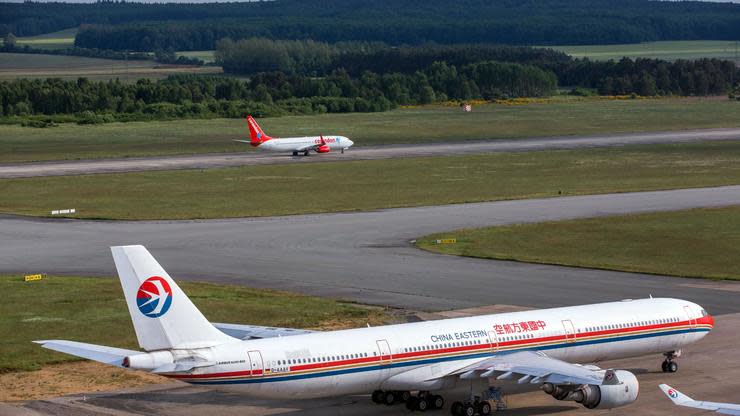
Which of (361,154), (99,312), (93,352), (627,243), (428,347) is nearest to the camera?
(93,352)

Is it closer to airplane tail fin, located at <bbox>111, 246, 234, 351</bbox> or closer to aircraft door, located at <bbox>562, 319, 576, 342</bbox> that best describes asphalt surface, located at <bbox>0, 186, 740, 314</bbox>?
aircraft door, located at <bbox>562, 319, 576, 342</bbox>

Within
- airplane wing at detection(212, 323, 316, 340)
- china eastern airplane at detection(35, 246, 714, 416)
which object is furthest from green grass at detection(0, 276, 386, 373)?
china eastern airplane at detection(35, 246, 714, 416)

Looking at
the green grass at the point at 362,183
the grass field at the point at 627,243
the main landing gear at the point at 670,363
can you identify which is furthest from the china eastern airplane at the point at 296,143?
the main landing gear at the point at 670,363

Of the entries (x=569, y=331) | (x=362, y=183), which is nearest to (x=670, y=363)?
(x=569, y=331)

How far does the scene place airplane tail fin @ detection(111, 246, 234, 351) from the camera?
3984 cm

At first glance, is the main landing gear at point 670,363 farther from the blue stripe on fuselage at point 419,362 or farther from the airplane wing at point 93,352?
the airplane wing at point 93,352

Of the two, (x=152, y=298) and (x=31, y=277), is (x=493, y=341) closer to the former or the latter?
(x=152, y=298)

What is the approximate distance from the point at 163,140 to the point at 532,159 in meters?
64.8

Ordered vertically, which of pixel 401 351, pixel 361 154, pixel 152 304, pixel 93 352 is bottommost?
pixel 361 154

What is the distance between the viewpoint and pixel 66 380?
50438 mm

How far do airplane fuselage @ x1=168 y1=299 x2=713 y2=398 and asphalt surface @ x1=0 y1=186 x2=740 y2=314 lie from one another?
48.9 ft

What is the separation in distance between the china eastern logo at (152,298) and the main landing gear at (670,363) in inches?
919

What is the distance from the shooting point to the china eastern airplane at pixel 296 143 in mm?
159500

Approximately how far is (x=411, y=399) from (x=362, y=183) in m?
81.3
